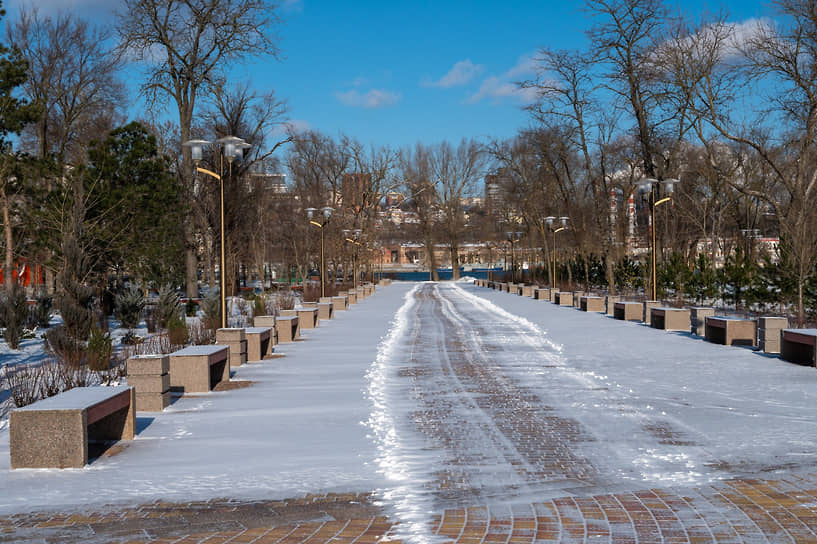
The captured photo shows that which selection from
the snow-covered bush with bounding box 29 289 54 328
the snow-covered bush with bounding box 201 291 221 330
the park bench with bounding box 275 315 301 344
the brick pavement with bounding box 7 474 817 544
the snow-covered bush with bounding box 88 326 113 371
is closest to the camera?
the brick pavement with bounding box 7 474 817 544

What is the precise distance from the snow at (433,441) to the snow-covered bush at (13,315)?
253 inches

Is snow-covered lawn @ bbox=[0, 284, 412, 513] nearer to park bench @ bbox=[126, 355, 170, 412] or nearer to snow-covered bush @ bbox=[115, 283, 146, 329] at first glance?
park bench @ bbox=[126, 355, 170, 412]

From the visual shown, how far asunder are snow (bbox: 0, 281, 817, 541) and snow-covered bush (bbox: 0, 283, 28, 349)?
6.42 metres

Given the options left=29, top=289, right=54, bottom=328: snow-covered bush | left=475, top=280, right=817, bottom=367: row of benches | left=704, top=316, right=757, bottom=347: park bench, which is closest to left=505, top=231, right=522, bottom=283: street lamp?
left=475, top=280, right=817, bottom=367: row of benches

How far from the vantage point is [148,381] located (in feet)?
30.8

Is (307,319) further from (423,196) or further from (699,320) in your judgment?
(423,196)

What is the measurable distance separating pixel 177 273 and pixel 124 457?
37402 mm

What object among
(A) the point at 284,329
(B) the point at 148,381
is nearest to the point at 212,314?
(A) the point at 284,329

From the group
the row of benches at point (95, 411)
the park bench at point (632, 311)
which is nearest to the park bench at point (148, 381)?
the row of benches at point (95, 411)

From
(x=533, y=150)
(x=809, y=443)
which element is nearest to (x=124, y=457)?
(x=809, y=443)

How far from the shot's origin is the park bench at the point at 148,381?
9328 mm

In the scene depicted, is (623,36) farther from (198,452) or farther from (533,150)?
(198,452)

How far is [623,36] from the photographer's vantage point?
33750mm

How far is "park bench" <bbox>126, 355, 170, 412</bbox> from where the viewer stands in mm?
9328
